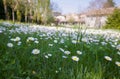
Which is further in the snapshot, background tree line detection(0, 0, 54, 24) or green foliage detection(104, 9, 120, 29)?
green foliage detection(104, 9, 120, 29)

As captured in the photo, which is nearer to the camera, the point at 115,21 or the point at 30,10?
the point at 30,10

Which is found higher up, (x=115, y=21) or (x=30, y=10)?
(x=30, y=10)

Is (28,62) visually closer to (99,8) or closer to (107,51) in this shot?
(107,51)

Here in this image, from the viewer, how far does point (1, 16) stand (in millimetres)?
32625

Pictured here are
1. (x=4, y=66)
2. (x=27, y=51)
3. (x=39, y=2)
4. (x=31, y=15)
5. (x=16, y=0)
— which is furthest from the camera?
(x=31, y=15)

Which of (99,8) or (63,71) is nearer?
(63,71)

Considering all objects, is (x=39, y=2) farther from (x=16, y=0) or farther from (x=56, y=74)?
(x=56, y=74)

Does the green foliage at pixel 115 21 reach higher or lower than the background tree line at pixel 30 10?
lower

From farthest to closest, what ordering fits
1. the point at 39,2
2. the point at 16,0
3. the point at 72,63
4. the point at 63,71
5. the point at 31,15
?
the point at 31,15 → the point at 39,2 → the point at 16,0 → the point at 72,63 → the point at 63,71

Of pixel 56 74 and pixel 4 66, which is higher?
pixel 4 66

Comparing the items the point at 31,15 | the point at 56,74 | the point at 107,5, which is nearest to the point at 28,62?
the point at 56,74

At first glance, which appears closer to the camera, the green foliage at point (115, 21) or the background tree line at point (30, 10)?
the background tree line at point (30, 10)

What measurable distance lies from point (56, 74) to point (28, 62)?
374 millimetres

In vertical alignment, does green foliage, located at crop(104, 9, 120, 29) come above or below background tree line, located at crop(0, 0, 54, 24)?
below
